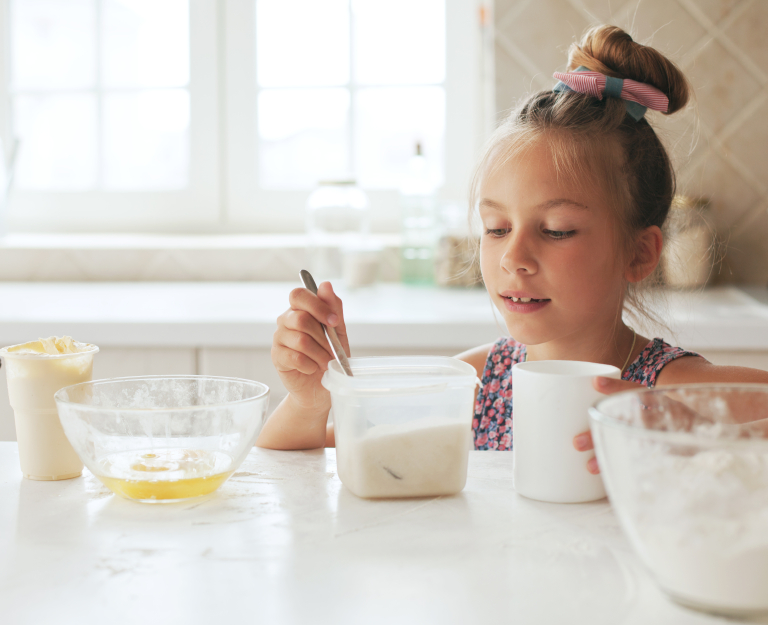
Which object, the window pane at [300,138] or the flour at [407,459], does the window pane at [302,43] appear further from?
the flour at [407,459]

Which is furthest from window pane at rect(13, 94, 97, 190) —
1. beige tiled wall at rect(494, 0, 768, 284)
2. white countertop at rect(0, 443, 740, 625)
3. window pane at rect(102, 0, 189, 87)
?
white countertop at rect(0, 443, 740, 625)

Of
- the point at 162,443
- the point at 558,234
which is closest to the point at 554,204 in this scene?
the point at 558,234

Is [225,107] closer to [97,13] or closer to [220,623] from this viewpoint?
[97,13]

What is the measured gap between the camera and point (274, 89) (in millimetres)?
2398

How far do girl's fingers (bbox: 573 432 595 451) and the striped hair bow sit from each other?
516 mm

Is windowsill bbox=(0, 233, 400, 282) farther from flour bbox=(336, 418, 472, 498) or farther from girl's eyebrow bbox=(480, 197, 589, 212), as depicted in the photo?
flour bbox=(336, 418, 472, 498)

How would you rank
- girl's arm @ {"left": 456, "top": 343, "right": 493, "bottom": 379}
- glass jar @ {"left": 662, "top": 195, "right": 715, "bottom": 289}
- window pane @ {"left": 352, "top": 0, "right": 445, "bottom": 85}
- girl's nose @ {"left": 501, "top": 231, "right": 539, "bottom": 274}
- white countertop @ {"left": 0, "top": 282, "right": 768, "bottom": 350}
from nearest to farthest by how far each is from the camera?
girl's nose @ {"left": 501, "top": 231, "right": 539, "bottom": 274}, girl's arm @ {"left": 456, "top": 343, "right": 493, "bottom": 379}, white countertop @ {"left": 0, "top": 282, "right": 768, "bottom": 350}, glass jar @ {"left": 662, "top": 195, "right": 715, "bottom": 289}, window pane @ {"left": 352, "top": 0, "right": 445, "bottom": 85}

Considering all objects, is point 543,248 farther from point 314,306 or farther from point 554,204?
point 314,306

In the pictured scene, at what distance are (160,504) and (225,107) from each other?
1.96 metres

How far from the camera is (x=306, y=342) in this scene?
84 cm

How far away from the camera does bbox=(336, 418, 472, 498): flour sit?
0.62 metres

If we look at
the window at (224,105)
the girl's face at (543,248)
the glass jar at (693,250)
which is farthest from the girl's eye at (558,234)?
the window at (224,105)

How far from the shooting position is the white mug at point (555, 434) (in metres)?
0.62

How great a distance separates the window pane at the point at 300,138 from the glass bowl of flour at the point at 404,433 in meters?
1.84
